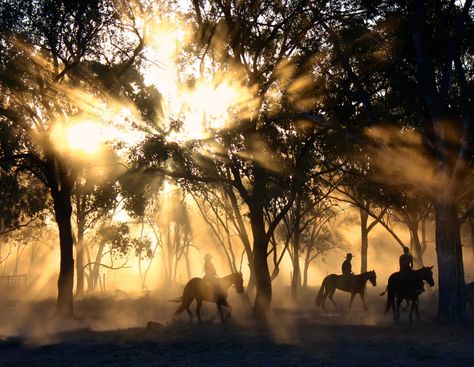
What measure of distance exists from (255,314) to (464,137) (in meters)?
11.3

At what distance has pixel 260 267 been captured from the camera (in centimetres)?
2683

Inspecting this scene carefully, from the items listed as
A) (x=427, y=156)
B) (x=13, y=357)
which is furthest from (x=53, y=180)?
(x=427, y=156)

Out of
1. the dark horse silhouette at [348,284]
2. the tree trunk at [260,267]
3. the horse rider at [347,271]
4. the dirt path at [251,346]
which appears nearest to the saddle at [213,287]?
the dirt path at [251,346]

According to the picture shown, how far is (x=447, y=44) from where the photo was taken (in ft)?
73.0

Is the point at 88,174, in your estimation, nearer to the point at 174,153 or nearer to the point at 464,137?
the point at 174,153

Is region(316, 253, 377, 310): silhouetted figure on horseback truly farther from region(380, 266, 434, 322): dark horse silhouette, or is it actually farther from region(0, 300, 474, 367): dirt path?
region(0, 300, 474, 367): dirt path

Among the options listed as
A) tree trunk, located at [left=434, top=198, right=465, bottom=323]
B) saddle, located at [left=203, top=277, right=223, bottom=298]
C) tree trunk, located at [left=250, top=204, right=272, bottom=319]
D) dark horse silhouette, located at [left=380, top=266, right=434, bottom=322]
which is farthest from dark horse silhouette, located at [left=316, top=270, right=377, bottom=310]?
saddle, located at [left=203, top=277, right=223, bottom=298]

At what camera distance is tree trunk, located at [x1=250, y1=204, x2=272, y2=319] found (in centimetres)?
2661

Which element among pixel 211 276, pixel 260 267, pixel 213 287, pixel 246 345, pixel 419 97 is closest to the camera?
pixel 246 345

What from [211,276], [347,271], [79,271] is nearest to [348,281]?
[347,271]

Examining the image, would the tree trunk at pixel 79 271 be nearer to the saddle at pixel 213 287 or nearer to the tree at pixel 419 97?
the saddle at pixel 213 287

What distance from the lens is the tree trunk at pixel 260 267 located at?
87.3 ft

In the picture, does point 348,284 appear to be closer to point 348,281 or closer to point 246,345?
point 348,281

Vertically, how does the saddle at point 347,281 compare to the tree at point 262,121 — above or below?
below
